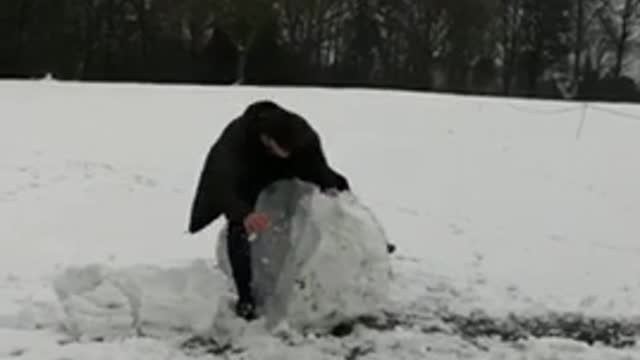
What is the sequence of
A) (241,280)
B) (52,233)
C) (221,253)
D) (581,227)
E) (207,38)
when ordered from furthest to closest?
(207,38) → (581,227) → (52,233) → (221,253) → (241,280)

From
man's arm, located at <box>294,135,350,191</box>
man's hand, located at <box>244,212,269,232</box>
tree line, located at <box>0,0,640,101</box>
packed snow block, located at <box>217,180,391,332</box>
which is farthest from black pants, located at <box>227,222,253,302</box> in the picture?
tree line, located at <box>0,0,640,101</box>

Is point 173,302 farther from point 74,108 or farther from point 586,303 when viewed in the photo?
point 74,108

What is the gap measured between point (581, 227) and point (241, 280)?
20.4ft

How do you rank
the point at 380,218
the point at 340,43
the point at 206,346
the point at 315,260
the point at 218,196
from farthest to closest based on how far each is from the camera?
1. the point at 340,43
2. the point at 380,218
3. the point at 315,260
4. the point at 218,196
5. the point at 206,346

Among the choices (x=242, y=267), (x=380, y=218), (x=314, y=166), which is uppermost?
(x=314, y=166)

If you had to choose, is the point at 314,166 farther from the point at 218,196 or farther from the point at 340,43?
the point at 340,43

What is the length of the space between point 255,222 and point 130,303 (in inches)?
40.5

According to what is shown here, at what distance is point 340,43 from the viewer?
174 ft

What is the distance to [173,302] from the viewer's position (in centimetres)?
729

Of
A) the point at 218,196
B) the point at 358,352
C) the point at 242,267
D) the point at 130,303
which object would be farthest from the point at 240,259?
the point at 358,352

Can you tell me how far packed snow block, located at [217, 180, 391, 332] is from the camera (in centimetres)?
717

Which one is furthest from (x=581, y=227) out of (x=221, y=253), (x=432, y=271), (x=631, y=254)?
(x=221, y=253)

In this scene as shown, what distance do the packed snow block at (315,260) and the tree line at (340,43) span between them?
3569 cm

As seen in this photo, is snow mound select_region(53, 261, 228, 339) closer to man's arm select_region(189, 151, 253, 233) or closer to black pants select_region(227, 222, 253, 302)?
black pants select_region(227, 222, 253, 302)
